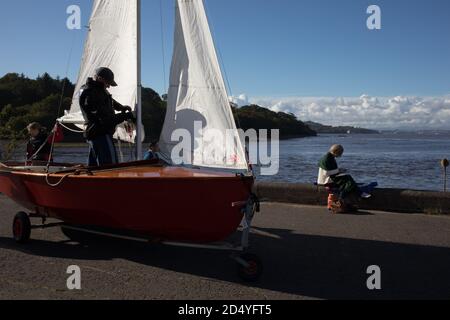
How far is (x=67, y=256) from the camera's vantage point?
6.05 metres

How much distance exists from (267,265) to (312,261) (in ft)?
1.78

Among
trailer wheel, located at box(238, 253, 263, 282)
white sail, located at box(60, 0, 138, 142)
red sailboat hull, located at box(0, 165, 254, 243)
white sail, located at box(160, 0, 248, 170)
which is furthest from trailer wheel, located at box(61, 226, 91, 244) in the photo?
trailer wheel, located at box(238, 253, 263, 282)

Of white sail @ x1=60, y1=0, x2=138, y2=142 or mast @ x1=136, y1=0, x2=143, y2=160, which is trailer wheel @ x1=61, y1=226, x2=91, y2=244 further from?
white sail @ x1=60, y1=0, x2=138, y2=142

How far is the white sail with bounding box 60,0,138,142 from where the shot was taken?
281 inches

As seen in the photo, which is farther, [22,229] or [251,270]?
[22,229]

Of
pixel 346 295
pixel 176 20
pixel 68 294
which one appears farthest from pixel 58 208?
pixel 346 295

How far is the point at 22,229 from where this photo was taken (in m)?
6.61

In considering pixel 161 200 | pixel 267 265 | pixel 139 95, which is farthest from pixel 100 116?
pixel 267 265

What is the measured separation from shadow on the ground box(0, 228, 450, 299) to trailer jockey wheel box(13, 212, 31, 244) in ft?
0.40

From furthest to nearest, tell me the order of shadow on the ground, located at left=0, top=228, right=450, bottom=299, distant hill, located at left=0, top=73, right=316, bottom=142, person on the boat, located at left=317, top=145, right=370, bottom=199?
distant hill, located at left=0, top=73, right=316, bottom=142 → person on the boat, located at left=317, top=145, right=370, bottom=199 → shadow on the ground, located at left=0, top=228, right=450, bottom=299

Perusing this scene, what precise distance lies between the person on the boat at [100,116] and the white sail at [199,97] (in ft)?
2.26

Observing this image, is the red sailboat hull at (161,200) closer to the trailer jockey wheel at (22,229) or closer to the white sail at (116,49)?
the trailer jockey wheel at (22,229)

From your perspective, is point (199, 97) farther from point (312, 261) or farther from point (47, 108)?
point (47, 108)
